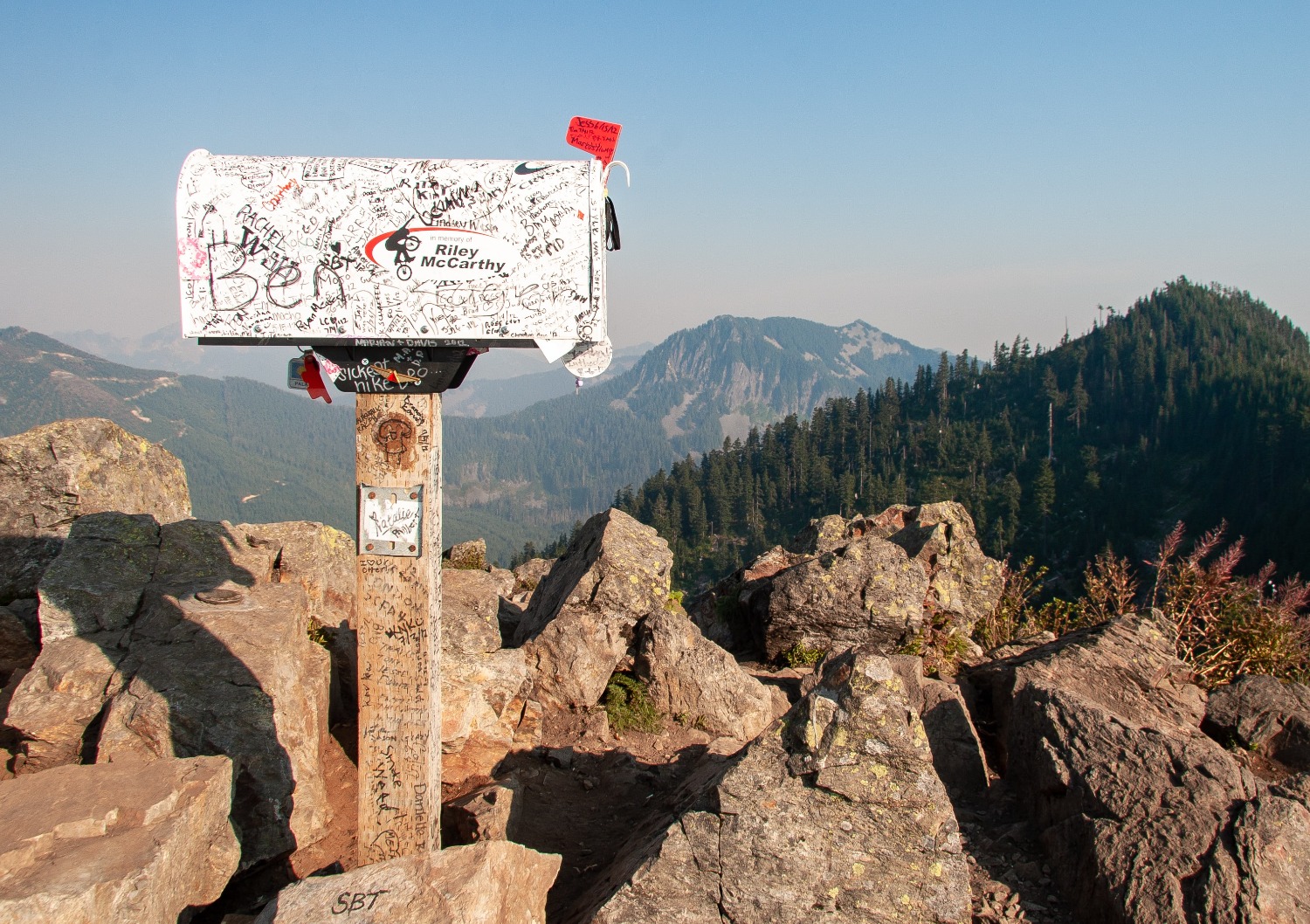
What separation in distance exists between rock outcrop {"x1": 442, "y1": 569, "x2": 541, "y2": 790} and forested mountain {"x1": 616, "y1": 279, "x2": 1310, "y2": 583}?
345 ft

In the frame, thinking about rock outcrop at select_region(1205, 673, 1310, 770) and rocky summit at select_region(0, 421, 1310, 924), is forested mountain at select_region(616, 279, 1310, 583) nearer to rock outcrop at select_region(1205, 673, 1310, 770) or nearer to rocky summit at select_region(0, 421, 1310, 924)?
rock outcrop at select_region(1205, 673, 1310, 770)

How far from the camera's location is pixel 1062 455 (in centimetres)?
14538

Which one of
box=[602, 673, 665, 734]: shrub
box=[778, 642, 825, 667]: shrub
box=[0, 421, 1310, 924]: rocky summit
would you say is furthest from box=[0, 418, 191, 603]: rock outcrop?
box=[778, 642, 825, 667]: shrub

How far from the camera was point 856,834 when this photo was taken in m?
6.05

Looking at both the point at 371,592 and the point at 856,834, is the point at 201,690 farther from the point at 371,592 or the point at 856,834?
the point at 856,834

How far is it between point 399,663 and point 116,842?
2115mm

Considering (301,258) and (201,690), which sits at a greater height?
(301,258)

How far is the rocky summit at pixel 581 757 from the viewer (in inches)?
225

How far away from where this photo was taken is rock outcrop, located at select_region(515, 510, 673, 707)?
1031cm

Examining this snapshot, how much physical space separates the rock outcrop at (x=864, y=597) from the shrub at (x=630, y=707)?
11.8ft

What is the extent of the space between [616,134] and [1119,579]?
11.1 meters

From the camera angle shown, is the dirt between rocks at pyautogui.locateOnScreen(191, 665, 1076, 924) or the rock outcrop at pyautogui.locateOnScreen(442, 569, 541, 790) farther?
the rock outcrop at pyautogui.locateOnScreen(442, 569, 541, 790)

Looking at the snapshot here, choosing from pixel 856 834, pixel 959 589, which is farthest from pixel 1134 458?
pixel 856 834

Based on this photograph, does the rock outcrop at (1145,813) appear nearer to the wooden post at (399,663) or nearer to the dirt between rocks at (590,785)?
the dirt between rocks at (590,785)
